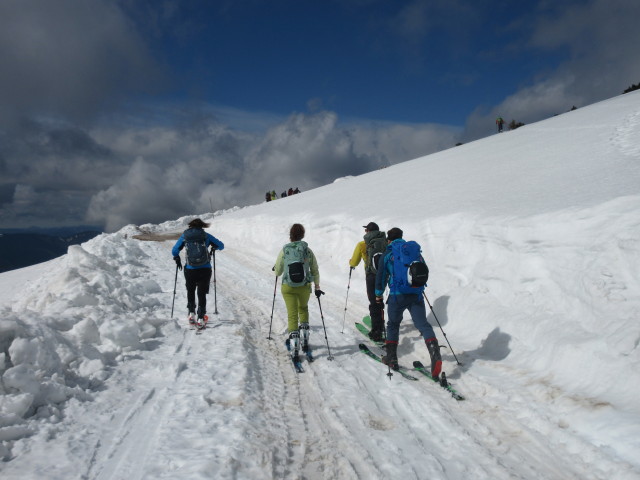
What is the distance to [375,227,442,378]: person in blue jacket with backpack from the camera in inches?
226

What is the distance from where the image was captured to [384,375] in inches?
237

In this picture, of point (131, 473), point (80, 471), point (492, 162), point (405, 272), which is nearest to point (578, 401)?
point (405, 272)

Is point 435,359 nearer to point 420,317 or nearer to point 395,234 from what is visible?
point 420,317

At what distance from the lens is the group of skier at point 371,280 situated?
5.94 meters

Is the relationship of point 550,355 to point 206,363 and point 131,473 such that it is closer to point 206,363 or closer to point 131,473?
point 206,363

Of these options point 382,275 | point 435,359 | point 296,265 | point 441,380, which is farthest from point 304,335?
point 441,380

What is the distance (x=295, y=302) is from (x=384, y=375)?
1.97 m

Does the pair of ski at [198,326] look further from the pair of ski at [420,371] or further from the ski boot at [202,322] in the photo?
the pair of ski at [420,371]

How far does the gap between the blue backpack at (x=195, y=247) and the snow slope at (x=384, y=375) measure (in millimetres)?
1430

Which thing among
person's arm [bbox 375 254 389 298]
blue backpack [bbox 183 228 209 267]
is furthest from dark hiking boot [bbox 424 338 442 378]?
blue backpack [bbox 183 228 209 267]

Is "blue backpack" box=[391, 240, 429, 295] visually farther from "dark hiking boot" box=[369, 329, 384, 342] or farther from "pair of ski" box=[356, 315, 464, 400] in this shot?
"dark hiking boot" box=[369, 329, 384, 342]

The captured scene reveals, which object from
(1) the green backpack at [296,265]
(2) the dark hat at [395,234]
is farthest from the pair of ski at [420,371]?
(2) the dark hat at [395,234]

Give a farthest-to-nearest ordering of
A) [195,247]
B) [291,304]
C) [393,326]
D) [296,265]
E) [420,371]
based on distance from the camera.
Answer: [195,247] → [291,304] → [296,265] → [393,326] → [420,371]

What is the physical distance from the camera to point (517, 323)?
680 centimetres
